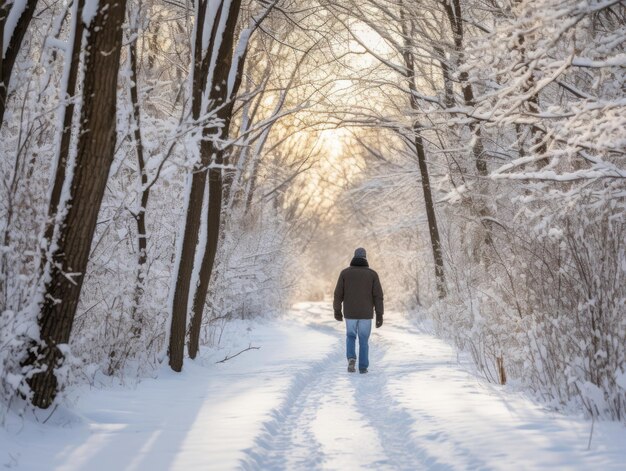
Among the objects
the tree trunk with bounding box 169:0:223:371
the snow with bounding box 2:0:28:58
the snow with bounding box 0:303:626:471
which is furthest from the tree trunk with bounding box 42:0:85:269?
the tree trunk with bounding box 169:0:223:371

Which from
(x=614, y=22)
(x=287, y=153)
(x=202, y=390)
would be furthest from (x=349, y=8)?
(x=287, y=153)

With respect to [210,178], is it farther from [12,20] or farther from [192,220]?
[12,20]

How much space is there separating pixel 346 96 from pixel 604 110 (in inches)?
295

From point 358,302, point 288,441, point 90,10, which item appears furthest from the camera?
point 358,302

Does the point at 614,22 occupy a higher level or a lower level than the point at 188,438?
higher

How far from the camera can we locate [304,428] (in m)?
5.61

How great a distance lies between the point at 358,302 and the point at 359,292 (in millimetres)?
163

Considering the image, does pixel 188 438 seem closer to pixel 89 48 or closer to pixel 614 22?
pixel 89 48

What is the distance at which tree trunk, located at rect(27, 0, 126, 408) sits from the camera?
498 cm

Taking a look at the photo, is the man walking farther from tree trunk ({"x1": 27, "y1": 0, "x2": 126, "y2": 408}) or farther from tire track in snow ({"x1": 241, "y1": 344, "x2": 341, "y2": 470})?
tree trunk ({"x1": 27, "y1": 0, "x2": 126, "y2": 408})

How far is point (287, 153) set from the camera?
74.5 feet

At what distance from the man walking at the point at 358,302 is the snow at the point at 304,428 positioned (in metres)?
1.22

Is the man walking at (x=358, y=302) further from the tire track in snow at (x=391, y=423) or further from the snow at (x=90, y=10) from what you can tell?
the snow at (x=90, y=10)

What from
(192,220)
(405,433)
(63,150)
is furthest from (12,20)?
(405,433)
